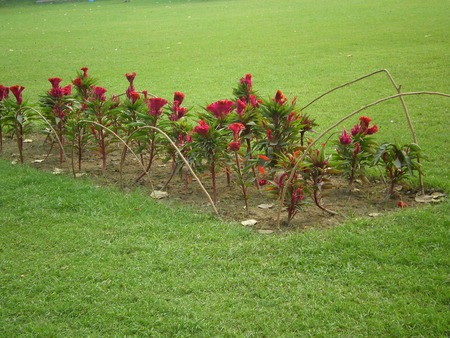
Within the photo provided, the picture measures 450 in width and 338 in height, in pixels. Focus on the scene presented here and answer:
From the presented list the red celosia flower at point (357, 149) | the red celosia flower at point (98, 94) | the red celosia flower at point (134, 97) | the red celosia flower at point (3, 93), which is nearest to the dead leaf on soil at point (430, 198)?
the red celosia flower at point (357, 149)

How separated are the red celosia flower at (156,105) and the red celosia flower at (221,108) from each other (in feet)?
1.27

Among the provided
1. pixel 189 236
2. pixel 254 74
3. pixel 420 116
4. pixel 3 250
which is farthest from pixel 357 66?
pixel 3 250

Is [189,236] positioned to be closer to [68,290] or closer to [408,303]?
[68,290]

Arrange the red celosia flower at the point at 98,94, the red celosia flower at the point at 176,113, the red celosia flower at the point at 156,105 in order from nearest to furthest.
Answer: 1. the red celosia flower at the point at 156,105
2. the red celosia flower at the point at 176,113
3. the red celosia flower at the point at 98,94

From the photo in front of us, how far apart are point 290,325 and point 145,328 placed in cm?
68

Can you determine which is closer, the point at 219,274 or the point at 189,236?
the point at 219,274

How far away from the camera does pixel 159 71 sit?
9.62 m

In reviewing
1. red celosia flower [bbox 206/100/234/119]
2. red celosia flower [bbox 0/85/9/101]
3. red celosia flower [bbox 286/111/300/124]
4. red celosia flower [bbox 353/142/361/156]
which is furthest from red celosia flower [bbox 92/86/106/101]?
red celosia flower [bbox 353/142/361/156]

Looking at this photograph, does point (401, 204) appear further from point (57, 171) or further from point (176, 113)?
point (57, 171)

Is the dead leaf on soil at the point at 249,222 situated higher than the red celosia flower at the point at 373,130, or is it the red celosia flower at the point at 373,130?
the red celosia flower at the point at 373,130

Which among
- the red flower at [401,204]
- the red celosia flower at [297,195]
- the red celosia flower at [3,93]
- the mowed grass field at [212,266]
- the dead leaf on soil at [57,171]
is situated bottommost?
the mowed grass field at [212,266]

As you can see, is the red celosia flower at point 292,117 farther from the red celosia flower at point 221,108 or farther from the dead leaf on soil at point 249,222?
the dead leaf on soil at point 249,222

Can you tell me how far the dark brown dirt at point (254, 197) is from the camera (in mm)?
3873

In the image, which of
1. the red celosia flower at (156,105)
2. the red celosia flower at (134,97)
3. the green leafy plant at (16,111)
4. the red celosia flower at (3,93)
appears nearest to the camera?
the red celosia flower at (156,105)
